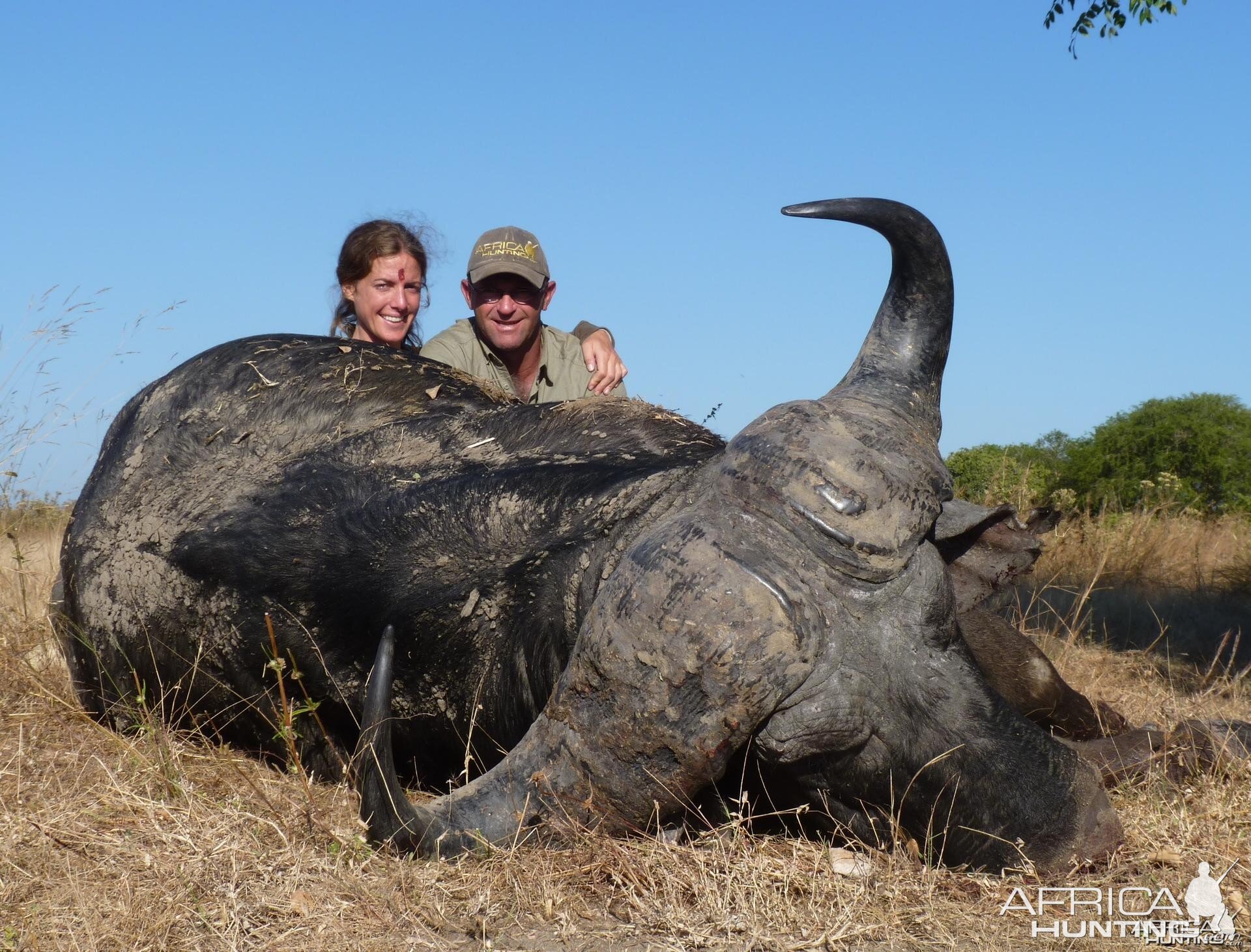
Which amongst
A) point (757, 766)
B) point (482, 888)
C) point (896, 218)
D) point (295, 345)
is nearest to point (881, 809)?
point (757, 766)

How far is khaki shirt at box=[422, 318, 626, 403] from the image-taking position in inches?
250

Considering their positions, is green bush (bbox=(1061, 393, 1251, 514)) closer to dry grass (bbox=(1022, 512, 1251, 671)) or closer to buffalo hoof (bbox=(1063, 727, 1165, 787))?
dry grass (bbox=(1022, 512, 1251, 671))

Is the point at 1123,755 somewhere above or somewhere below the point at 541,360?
below

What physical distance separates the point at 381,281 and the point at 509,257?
32.6 inches

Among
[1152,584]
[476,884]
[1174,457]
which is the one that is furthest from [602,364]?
→ [1174,457]

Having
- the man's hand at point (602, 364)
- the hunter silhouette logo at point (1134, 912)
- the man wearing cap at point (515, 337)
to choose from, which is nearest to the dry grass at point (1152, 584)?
the man's hand at point (602, 364)

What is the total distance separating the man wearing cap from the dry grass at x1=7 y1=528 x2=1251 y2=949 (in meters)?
3.13

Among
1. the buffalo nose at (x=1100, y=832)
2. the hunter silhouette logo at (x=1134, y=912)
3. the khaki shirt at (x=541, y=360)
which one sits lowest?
the hunter silhouette logo at (x=1134, y=912)

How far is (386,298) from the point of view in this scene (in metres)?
6.64

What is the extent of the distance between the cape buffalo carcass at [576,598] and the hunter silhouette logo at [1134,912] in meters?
0.10

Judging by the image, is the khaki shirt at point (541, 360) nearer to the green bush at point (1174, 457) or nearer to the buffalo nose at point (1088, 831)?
the buffalo nose at point (1088, 831)

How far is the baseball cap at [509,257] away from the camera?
6.21 metres

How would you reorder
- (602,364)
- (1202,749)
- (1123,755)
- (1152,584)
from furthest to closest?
1. (1152,584)
2. (602,364)
3. (1202,749)
4. (1123,755)

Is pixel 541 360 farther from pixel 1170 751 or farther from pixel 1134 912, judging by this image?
pixel 1134 912
